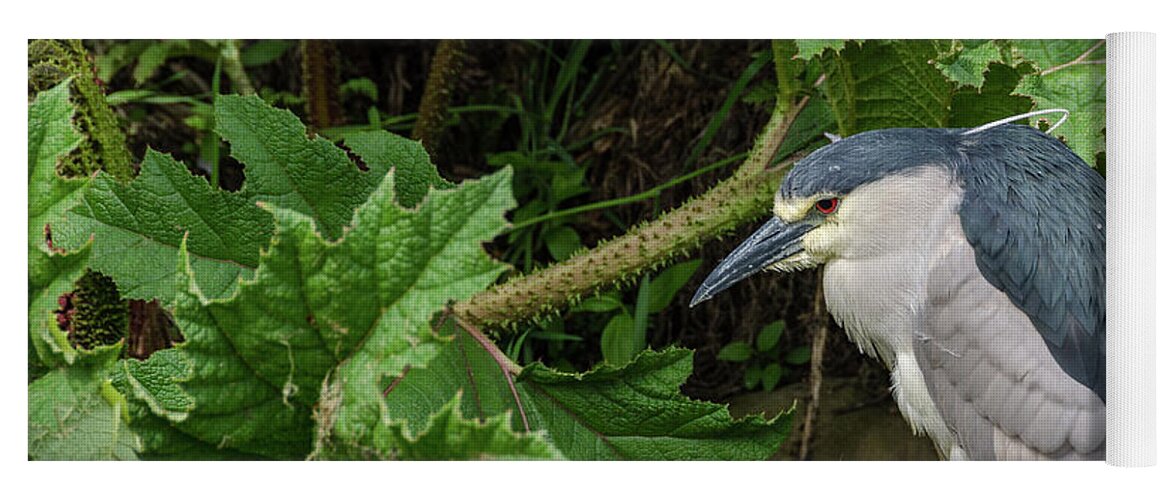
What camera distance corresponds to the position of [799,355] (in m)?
1.86

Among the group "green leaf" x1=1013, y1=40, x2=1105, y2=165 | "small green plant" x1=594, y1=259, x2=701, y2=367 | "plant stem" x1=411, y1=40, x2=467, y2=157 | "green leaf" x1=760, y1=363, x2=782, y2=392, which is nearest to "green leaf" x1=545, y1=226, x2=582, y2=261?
"small green plant" x1=594, y1=259, x2=701, y2=367

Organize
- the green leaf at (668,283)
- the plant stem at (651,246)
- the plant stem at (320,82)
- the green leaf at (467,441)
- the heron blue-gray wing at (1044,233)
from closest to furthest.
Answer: the green leaf at (467,441), the heron blue-gray wing at (1044,233), the plant stem at (651,246), the green leaf at (668,283), the plant stem at (320,82)

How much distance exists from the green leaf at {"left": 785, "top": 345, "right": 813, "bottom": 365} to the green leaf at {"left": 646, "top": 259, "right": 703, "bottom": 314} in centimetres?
23

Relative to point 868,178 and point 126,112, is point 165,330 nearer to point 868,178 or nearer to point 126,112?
point 126,112

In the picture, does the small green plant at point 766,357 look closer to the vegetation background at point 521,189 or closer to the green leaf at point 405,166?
the vegetation background at point 521,189

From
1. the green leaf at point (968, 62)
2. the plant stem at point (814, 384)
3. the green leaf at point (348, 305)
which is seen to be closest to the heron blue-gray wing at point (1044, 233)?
the green leaf at point (968, 62)

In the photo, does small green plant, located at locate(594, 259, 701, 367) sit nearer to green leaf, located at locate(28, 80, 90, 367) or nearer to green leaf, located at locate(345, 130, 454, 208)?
→ green leaf, located at locate(345, 130, 454, 208)

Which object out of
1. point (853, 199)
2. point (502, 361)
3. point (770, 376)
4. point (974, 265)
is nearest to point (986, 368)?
point (974, 265)

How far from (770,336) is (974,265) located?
1.71 ft

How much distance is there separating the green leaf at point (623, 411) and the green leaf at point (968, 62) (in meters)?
0.51

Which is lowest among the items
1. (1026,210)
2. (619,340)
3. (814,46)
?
(619,340)

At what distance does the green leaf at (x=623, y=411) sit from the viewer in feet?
4.80

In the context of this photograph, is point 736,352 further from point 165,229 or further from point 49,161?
point 49,161
